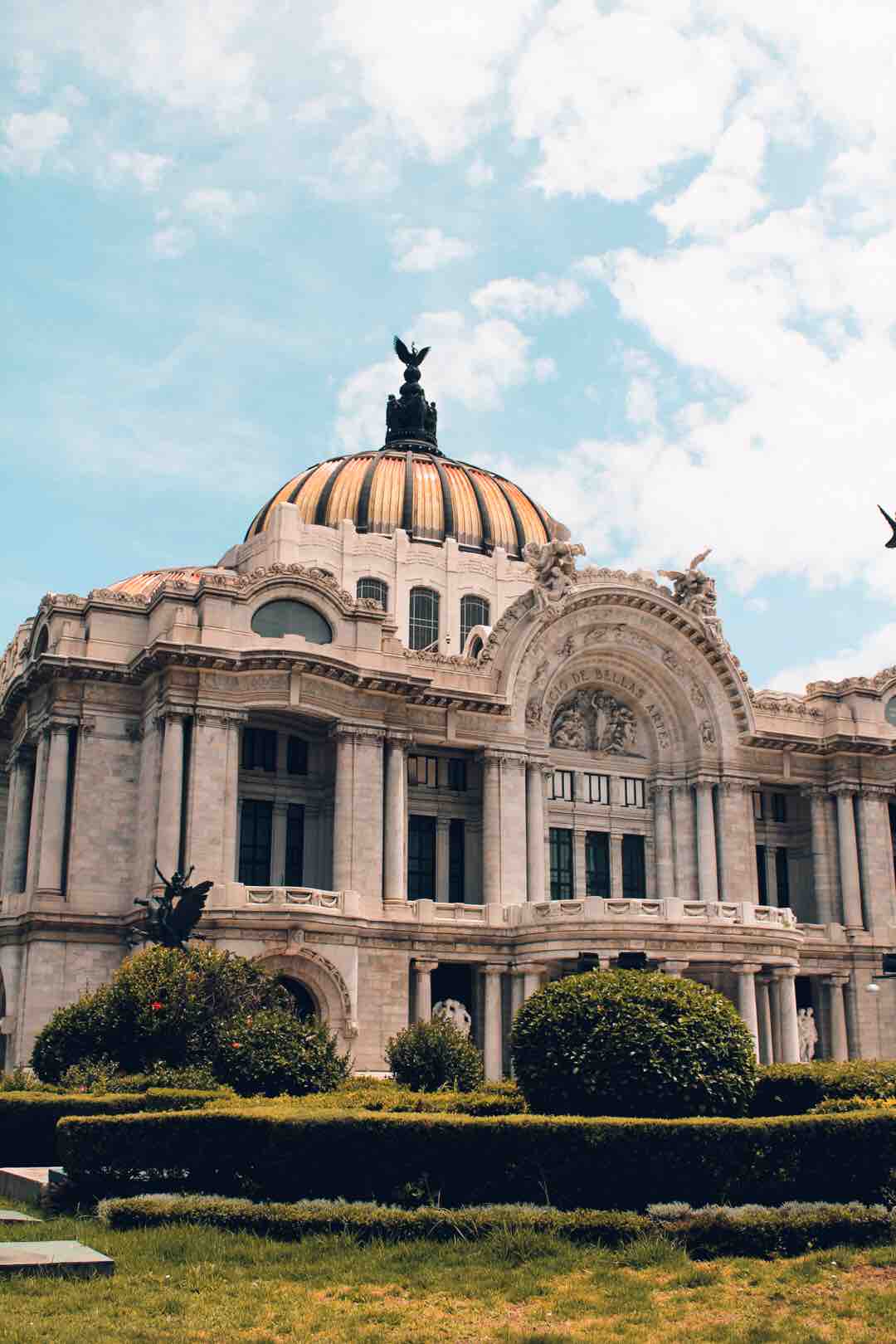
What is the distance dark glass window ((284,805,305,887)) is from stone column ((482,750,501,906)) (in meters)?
6.51

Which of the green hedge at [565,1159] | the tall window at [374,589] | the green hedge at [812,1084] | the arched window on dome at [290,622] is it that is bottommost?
the green hedge at [565,1159]

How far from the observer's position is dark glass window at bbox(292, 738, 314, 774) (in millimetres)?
51906

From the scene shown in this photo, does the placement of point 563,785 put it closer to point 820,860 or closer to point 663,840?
point 663,840

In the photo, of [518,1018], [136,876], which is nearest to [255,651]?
[136,876]

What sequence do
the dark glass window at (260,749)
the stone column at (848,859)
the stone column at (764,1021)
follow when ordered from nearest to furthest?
the stone column at (764,1021)
the dark glass window at (260,749)
the stone column at (848,859)

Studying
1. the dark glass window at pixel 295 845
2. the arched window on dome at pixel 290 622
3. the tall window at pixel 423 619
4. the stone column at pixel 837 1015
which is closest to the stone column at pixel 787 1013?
the stone column at pixel 837 1015

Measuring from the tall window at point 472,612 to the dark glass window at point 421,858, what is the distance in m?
13.3

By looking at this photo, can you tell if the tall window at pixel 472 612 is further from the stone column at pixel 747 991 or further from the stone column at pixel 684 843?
the stone column at pixel 747 991

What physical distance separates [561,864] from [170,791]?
54.7 feet

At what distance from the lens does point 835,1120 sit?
19.9m

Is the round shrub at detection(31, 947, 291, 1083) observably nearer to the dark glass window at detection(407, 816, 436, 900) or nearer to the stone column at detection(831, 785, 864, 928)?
the dark glass window at detection(407, 816, 436, 900)

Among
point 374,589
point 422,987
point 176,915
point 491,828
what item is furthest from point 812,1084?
point 374,589

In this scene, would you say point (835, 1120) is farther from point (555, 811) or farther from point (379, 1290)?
point (555, 811)

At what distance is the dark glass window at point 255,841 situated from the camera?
1983 inches
